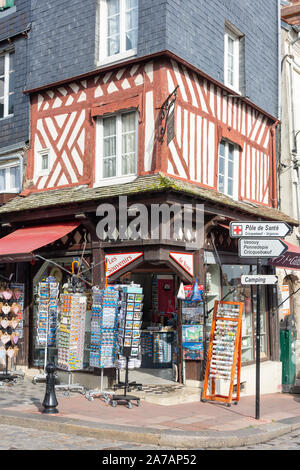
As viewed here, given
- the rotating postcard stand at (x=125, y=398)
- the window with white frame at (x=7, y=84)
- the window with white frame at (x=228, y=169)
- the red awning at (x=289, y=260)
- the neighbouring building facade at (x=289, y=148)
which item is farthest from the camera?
the neighbouring building facade at (x=289, y=148)

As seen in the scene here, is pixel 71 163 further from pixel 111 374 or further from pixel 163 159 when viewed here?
pixel 111 374

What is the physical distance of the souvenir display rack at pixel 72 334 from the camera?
9.79 meters

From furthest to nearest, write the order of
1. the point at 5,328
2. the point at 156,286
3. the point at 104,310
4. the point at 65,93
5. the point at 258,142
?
the point at 156,286, the point at 258,142, the point at 65,93, the point at 5,328, the point at 104,310

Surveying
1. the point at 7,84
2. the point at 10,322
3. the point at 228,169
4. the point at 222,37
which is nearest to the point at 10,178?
the point at 7,84

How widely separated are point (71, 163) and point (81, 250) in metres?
1.85

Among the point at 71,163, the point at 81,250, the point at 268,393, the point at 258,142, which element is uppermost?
the point at 258,142

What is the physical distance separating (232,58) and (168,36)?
9.63 ft

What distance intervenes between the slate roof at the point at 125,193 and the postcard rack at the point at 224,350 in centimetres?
197

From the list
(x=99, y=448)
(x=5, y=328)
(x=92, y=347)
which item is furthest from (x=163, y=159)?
(x=99, y=448)

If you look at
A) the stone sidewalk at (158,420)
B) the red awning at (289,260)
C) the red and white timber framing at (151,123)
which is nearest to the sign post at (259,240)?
the stone sidewalk at (158,420)

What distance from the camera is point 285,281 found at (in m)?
14.5

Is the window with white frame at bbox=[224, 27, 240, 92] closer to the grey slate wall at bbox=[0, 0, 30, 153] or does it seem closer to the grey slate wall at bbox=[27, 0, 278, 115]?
the grey slate wall at bbox=[27, 0, 278, 115]

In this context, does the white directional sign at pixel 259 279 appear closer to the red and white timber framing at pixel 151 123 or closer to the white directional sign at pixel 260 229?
the white directional sign at pixel 260 229

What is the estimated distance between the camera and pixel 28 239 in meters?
10.8
